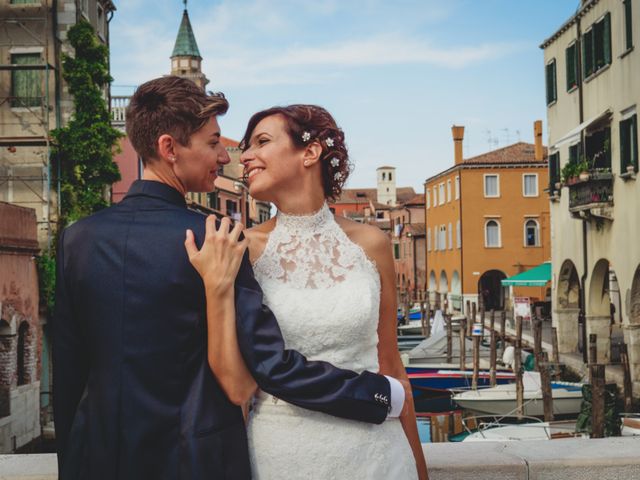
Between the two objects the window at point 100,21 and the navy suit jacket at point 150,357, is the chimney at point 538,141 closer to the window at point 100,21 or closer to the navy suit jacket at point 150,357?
the window at point 100,21

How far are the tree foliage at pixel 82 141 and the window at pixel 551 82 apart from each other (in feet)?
38.0

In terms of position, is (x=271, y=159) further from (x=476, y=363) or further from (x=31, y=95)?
(x=476, y=363)

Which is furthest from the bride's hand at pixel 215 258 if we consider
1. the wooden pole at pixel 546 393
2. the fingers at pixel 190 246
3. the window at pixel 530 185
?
the window at pixel 530 185

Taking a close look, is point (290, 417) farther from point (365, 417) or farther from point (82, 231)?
point (82, 231)

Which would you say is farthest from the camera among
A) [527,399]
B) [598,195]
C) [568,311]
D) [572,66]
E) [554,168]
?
[554,168]

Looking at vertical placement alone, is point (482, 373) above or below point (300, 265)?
below

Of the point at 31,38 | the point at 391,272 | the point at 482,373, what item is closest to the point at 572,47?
the point at 482,373

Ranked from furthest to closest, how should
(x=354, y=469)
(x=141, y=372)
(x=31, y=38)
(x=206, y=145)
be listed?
(x=31, y=38) < (x=354, y=469) < (x=206, y=145) < (x=141, y=372)

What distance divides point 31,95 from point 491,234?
1069 inches

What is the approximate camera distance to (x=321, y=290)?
7.02 feet

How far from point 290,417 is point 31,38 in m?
18.4

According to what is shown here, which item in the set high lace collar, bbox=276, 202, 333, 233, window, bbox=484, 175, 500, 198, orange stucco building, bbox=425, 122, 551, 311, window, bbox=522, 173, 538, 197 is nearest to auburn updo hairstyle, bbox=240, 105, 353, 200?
high lace collar, bbox=276, 202, 333, 233

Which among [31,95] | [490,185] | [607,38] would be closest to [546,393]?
[607,38]

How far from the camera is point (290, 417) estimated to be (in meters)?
2.02
